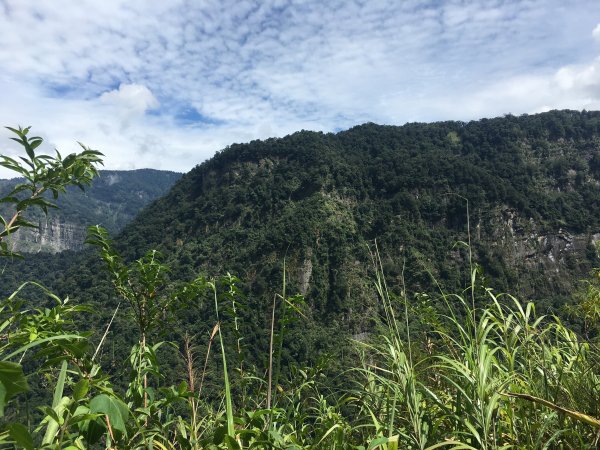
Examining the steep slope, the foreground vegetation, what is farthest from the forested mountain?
the foreground vegetation

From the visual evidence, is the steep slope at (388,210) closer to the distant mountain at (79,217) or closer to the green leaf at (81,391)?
the green leaf at (81,391)

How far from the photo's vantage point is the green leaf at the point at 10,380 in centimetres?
51

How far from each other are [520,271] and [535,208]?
39.9ft

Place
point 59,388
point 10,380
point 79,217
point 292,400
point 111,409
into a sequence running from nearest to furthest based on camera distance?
point 10,380
point 111,409
point 59,388
point 292,400
point 79,217

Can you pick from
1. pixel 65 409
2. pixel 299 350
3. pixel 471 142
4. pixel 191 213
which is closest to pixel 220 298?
pixel 65 409

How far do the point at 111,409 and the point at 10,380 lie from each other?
0.29 meters

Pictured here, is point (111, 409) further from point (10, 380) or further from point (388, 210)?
point (388, 210)

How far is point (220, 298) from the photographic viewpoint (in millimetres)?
1953

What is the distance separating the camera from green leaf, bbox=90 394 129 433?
0.73 meters

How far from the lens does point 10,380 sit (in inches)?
20.4

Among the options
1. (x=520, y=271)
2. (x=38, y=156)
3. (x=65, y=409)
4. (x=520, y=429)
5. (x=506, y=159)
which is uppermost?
(x=506, y=159)

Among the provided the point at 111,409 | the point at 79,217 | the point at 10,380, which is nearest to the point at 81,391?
the point at 111,409

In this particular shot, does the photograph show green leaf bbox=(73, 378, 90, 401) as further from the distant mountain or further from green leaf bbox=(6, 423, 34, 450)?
the distant mountain

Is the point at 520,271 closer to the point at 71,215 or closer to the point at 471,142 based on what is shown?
the point at 471,142
